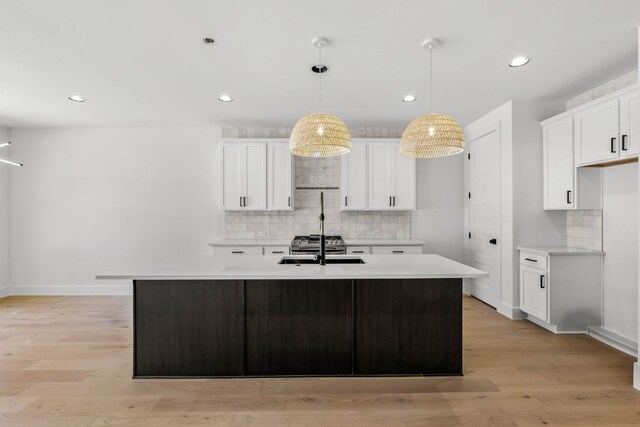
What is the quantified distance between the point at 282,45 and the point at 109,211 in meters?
4.18

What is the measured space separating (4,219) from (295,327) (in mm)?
5411

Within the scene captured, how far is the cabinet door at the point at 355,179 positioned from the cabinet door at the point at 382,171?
101 mm

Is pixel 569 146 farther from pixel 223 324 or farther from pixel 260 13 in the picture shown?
pixel 223 324

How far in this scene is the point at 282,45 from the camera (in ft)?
9.02

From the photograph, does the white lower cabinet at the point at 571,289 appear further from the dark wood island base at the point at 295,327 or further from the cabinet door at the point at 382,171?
the cabinet door at the point at 382,171

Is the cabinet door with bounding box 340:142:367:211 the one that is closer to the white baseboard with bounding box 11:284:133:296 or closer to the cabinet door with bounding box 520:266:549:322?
the cabinet door with bounding box 520:266:549:322

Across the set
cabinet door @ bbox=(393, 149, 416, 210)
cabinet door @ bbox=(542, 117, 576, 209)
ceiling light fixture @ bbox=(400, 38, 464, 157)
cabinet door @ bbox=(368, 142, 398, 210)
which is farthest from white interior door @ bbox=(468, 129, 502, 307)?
ceiling light fixture @ bbox=(400, 38, 464, 157)

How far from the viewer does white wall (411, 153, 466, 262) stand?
5438mm

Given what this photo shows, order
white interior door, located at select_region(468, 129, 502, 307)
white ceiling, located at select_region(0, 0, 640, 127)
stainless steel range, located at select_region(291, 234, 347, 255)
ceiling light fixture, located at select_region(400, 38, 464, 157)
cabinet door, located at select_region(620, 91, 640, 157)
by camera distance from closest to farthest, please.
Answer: white ceiling, located at select_region(0, 0, 640, 127) < ceiling light fixture, located at select_region(400, 38, 464, 157) < cabinet door, located at select_region(620, 91, 640, 157) < white interior door, located at select_region(468, 129, 502, 307) < stainless steel range, located at select_region(291, 234, 347, 255)

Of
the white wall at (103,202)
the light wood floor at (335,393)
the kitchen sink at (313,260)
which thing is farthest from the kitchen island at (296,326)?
the white wall at (103,202)

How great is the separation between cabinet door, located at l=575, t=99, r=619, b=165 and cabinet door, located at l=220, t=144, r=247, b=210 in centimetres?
397

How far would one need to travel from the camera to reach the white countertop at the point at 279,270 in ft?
7.75

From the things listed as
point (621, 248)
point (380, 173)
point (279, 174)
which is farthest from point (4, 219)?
point (621, 248)

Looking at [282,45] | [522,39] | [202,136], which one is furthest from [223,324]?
[202,136]
